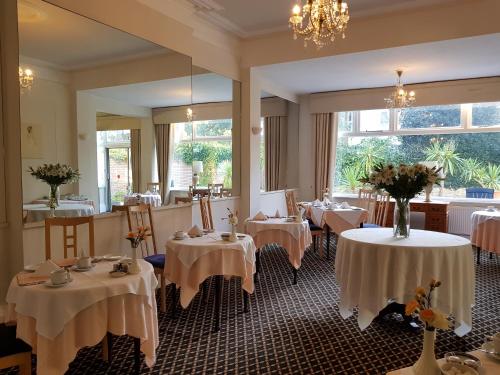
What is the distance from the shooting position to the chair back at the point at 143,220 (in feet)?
13.8

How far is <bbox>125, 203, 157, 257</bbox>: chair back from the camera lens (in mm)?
4219

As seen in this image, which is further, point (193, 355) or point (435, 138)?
point (435, 138)

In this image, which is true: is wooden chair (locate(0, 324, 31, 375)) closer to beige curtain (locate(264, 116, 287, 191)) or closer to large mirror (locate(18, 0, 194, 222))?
large mirror (locate(18, 0, 194, 222))

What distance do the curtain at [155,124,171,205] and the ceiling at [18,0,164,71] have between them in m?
1.07

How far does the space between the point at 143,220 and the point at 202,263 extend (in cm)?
139

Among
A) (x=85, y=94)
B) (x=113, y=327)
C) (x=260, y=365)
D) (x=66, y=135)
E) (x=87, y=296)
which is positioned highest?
(x=85, y=94)

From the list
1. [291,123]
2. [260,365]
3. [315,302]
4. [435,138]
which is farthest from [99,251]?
[435,138]

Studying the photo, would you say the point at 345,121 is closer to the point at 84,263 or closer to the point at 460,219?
the point at 460,219

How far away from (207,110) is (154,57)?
270cm

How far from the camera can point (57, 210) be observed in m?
3.59

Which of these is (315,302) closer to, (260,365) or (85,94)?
(260,365)

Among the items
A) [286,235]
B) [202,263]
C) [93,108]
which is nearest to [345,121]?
[286,235]

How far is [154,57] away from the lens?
181 inches

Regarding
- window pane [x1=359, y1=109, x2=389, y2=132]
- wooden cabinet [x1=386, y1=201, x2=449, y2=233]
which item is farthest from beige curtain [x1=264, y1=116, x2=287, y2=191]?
wooden cabinet [x1=386, y1=201, x2=449, y2=233]
